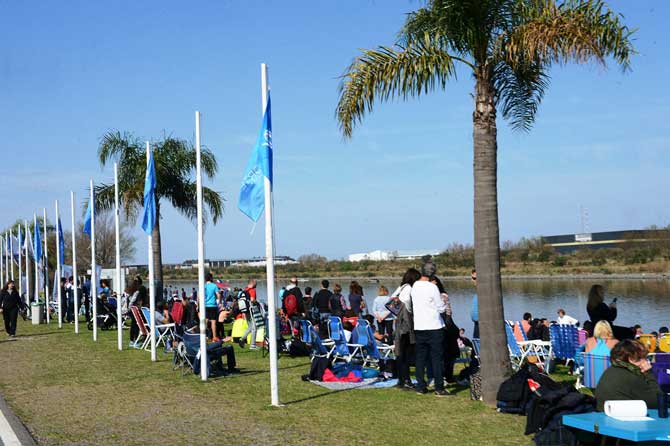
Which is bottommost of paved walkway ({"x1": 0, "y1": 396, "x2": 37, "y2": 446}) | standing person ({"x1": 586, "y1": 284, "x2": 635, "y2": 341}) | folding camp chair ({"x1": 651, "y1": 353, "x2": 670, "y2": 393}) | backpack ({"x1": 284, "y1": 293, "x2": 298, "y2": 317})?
paved walkway ({"x1": 0, "y1": 396, "x2": 37, "y2": 446})

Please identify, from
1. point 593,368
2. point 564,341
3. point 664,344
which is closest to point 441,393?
point 593,368

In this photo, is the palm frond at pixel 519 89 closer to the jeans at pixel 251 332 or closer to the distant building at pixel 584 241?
the jeans at pixel 251 332

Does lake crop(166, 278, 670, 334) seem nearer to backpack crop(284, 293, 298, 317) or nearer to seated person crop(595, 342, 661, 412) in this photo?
backpack crop(284, 293, 298, 317)

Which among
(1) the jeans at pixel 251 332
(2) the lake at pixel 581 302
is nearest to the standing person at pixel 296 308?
(1) the jeans at pixel 251 332

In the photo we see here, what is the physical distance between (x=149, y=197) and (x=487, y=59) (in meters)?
8.05

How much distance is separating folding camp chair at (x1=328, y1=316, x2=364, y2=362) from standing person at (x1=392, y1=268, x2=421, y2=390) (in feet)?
8.95

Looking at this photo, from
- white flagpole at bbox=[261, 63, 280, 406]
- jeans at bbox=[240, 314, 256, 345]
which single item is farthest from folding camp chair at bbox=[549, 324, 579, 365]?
jeans at bbox=[240, 314, 256, 345]

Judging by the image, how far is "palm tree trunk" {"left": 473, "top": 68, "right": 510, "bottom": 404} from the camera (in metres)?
9.73

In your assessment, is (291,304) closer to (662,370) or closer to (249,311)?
(249,311)

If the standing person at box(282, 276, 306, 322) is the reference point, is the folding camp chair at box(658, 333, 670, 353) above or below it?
below

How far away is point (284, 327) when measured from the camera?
2052 centimetres

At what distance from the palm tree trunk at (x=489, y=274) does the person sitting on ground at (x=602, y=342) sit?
1186mm

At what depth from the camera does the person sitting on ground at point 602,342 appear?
987 cm

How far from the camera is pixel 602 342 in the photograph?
32.7ft
